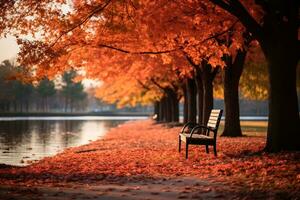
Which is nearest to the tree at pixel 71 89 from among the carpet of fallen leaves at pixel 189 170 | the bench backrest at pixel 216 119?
the bench backrest at pixel 216 119

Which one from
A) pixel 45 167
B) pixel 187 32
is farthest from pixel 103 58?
pixel 45 167

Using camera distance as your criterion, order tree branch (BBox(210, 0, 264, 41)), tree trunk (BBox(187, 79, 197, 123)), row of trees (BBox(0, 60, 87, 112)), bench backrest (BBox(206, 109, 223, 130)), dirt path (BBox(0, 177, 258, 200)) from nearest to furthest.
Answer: dirt path (BBox(0, 177, 258, 200)), tree branch (BBox(210, 0, 264, 41)), bench backrest (BBox(206, 109, 223, 130)), tree trunk (BBox(187, 79, 197, 123)), row of trees (BBox(0, 60, 87, 112))

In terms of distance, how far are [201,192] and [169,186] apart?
0.91m

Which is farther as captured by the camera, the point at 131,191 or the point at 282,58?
the point at 282,58

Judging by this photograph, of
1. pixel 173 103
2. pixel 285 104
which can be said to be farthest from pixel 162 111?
pixel 285 104

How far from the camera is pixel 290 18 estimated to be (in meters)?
13.5

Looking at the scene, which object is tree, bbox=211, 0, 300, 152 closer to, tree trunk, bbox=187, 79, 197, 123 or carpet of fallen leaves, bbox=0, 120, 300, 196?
carpet of fallen leaves, bbox=0, 120, 300, 196

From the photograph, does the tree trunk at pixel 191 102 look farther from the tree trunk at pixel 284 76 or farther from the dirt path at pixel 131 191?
the dirt path at pixel 131 191

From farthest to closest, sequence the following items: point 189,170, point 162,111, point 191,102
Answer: point 162,111
point 191,102
point 189,170

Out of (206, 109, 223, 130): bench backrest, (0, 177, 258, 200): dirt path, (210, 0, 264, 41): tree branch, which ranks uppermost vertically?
(210, 0, 264, 41): tree branch

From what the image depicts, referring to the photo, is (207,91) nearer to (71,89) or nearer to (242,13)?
(242,13)

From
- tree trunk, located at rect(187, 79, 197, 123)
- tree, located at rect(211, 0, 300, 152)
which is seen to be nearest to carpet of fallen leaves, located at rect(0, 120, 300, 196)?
tree, located at rect(211, 0, 300, 152)

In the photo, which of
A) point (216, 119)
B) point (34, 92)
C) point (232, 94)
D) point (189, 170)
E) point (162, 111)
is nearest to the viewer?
point (189, 170)

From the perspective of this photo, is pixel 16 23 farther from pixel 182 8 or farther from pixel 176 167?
pixel 176 167
